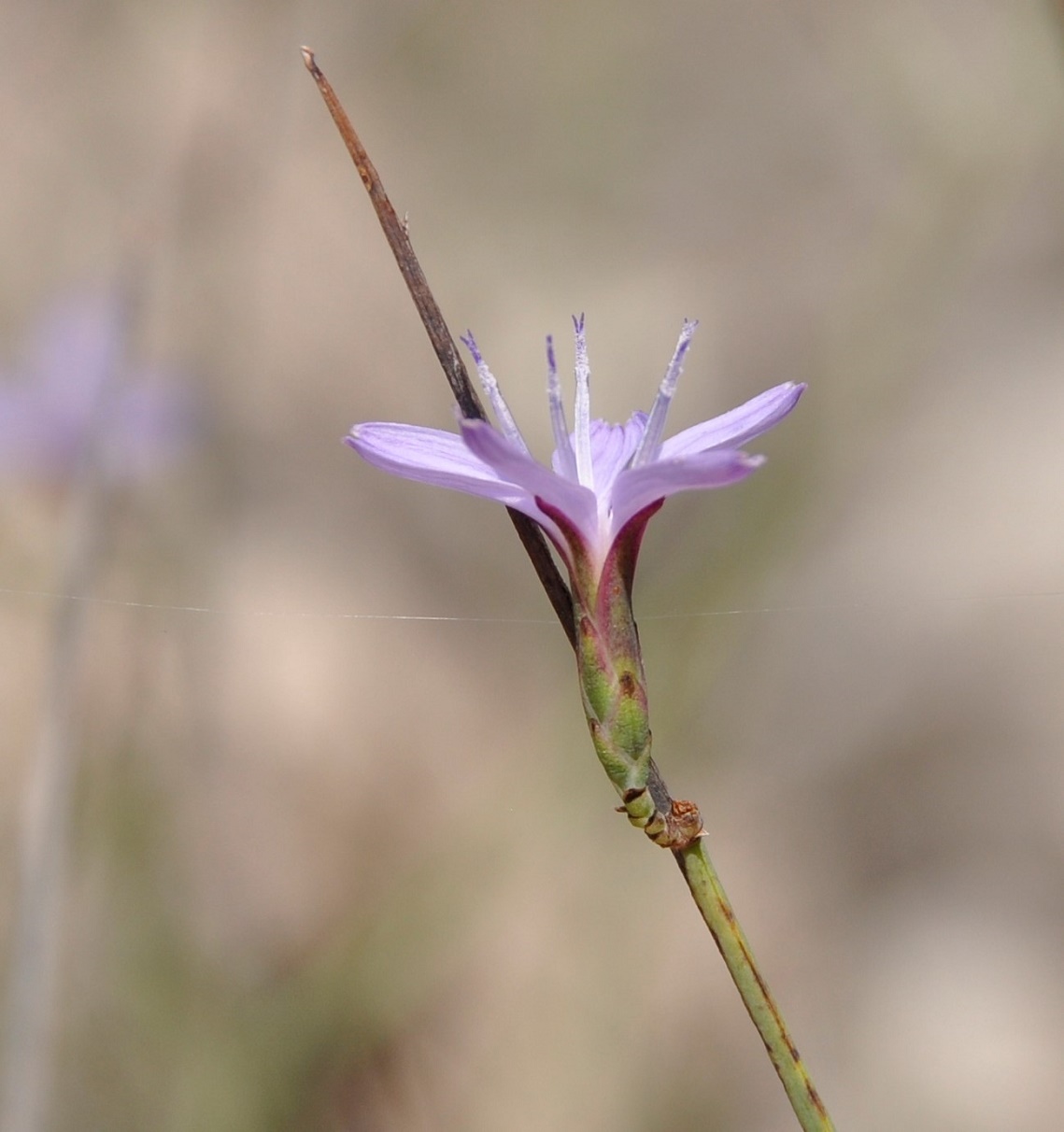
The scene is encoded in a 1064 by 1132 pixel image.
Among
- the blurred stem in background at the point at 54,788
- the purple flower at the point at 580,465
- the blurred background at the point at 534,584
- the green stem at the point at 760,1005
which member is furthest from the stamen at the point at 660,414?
the blurred background at the point at 534,584

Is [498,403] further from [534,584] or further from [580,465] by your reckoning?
[534,584]

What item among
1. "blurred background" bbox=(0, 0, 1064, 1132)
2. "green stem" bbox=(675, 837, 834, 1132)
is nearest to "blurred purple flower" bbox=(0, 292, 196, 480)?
"blurred background" bbox=(0, 0, 1064, 1132)

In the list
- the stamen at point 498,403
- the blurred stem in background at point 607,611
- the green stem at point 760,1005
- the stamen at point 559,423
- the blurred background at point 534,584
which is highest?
the blurred background at point 534,584

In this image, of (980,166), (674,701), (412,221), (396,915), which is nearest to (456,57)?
(412,221)

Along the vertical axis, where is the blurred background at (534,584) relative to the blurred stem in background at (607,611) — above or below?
above

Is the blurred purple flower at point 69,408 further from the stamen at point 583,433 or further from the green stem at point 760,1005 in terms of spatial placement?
the green stem at point 760,1005

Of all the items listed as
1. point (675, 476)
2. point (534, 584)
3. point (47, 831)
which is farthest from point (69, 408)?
point (675, 476)
